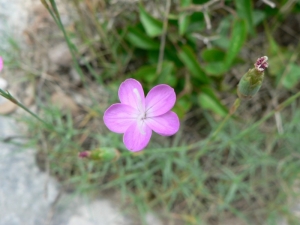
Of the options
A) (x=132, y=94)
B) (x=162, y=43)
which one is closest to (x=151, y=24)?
(x=162, y=43)

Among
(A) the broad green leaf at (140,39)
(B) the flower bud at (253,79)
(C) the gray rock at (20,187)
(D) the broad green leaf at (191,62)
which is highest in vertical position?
(B) the flower bud at (253,79)

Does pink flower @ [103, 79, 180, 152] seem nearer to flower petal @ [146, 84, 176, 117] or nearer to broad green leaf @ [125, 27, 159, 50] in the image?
flower petal @ [146, 84, 176, 117]

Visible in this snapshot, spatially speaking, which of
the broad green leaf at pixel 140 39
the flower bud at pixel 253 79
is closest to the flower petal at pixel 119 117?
the flower bud at pixel 253 79

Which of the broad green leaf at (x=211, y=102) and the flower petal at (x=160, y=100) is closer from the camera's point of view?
the flower petal at (x=160, y=100)

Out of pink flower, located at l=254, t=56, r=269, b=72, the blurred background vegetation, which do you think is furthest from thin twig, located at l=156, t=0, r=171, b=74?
pink flower, located at l=254, t=56, r=269, b=72

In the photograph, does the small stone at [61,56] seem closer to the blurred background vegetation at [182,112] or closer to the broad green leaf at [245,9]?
the blurred background vegetation at [182,112]

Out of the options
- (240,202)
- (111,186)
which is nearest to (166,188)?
(111,186)
